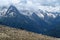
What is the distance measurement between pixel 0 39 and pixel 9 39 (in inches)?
296

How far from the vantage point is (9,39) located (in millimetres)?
145125

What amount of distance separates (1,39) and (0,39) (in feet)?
2.00

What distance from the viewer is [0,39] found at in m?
140

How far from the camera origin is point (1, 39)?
139500mm

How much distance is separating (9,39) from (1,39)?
714 centimetres
